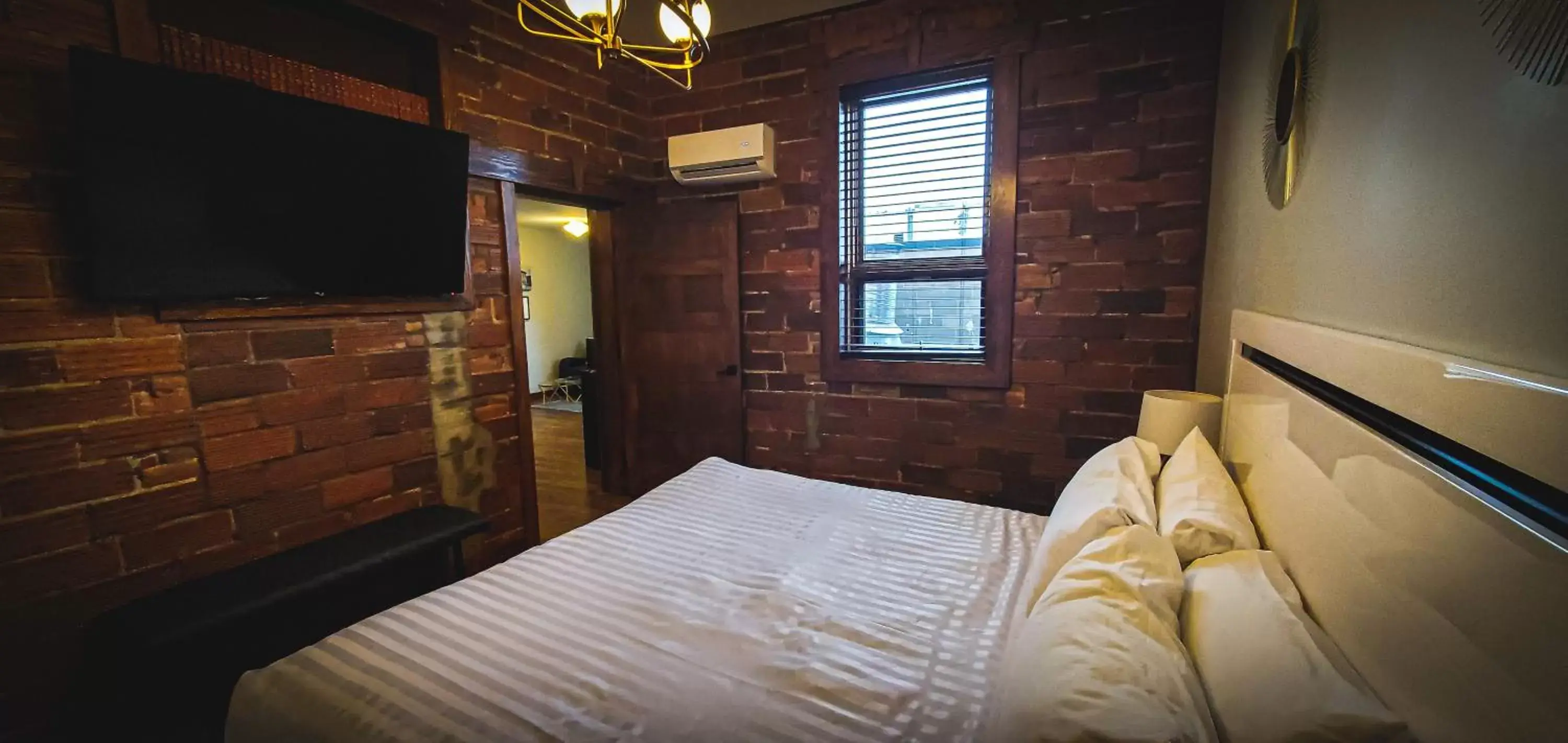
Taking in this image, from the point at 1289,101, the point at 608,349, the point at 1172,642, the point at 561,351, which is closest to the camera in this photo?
the point at 1172,642

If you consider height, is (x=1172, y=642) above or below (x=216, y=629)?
above

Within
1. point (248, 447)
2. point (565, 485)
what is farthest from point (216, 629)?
point (565, 485)

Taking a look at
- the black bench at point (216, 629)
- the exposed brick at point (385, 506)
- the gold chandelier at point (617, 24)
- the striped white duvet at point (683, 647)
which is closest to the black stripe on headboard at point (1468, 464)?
the striped white duvet at point (683, 647)

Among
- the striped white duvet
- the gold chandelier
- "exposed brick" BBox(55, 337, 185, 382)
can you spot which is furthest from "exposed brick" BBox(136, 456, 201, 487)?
the gold chandelier

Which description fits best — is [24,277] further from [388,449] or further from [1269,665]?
[1269,665]

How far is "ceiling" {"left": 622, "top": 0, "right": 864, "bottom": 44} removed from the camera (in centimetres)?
302

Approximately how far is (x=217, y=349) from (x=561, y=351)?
6444 mm

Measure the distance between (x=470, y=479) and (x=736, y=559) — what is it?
70.5 inches

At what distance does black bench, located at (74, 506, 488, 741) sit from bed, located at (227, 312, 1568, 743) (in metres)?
0.69

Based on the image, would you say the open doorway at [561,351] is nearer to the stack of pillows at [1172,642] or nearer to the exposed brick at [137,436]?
the exposed brick at [137,436]

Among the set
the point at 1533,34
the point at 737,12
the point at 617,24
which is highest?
the point at 737,12

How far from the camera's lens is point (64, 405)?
5.44ft

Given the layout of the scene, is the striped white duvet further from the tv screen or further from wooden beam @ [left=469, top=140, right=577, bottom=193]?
wooden beam @ [left=469, top=140, right=577, bottom=193]

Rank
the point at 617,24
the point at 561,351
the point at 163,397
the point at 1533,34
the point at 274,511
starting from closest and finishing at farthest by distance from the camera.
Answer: the point at 1533,34 → the point at 617,24 → the point at 163,397 → the point at 274,511 → the point at 561,351
